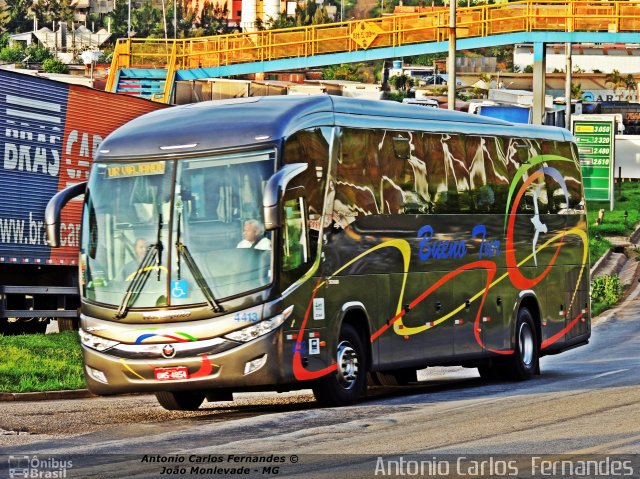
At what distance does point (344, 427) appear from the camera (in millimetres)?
15312

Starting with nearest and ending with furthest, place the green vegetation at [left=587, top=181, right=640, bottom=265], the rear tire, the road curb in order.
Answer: the road curb → the rear tire → the green vegetation at [left=587, top=181, right=640, bottom=265]

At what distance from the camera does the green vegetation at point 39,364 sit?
68.5 feet

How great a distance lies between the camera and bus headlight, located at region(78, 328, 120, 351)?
17.1 meters

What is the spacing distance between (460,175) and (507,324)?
2.62m

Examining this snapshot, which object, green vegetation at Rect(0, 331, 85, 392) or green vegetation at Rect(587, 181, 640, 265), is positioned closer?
green vegetation at Rect(0, 331, 85, 392)

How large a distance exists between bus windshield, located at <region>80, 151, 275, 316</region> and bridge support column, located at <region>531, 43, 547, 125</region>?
35.0 metres

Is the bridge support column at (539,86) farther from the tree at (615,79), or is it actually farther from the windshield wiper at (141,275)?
the tree at (615,79)

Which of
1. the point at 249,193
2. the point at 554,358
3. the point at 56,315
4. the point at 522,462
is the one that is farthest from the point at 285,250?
the point at 554,358

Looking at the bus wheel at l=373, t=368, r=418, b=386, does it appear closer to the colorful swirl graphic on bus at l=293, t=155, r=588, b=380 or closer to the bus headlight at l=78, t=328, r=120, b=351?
the colorful swirl graphic on bus at l=293, t=155, r=588, b=380

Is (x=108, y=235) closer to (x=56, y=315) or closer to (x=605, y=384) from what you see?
(x=605, y=384)

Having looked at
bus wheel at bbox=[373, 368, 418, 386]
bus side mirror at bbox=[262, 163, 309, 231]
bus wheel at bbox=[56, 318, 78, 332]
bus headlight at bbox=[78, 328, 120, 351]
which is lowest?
bus wheel at bbox=[56, 318, 78, 332]

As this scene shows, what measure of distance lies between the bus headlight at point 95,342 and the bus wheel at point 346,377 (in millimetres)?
2473

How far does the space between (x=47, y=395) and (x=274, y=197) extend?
5.67 meters

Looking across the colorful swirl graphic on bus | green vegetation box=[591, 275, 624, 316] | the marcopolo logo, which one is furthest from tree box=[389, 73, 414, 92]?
the marcopolo logo
